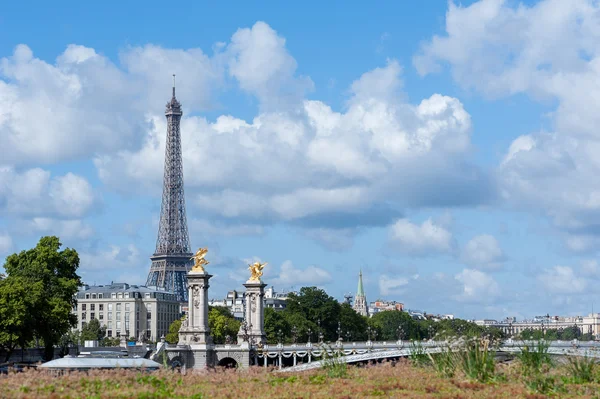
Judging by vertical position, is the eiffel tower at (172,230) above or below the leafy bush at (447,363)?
above

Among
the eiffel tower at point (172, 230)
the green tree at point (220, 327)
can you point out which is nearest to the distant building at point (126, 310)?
the eiffel tower at point (172, 230)

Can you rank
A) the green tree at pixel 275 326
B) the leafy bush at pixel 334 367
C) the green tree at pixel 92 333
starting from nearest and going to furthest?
the leafy bush at pixel 334 367 → the green tree at pixel 275 326 → the green tree at pixel 92 333

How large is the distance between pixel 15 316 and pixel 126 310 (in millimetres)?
102260

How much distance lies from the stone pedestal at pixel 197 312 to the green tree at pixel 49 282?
9164mm

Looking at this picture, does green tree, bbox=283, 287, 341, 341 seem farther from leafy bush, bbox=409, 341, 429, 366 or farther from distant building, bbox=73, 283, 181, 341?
leafy bush, bbox=409, 341, 429, 366

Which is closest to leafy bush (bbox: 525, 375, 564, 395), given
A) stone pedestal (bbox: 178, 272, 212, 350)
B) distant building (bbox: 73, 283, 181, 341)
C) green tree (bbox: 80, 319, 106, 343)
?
stone pedestal (bbox: 178, 272, 212, 350)

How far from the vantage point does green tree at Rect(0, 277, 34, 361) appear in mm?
72463

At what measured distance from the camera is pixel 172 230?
185500 mm

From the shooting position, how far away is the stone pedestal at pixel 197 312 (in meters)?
87.6

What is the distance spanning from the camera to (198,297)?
87.7 m

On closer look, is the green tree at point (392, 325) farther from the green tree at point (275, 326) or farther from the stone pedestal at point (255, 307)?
the stone pedestal at point (255, 307)

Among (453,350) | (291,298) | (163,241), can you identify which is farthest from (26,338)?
(163,241)

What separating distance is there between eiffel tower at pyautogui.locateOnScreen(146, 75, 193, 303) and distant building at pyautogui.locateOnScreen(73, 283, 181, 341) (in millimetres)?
7878

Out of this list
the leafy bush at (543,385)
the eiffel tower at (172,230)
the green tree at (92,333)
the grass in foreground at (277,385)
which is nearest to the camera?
the grass in foreground at (277,385)
